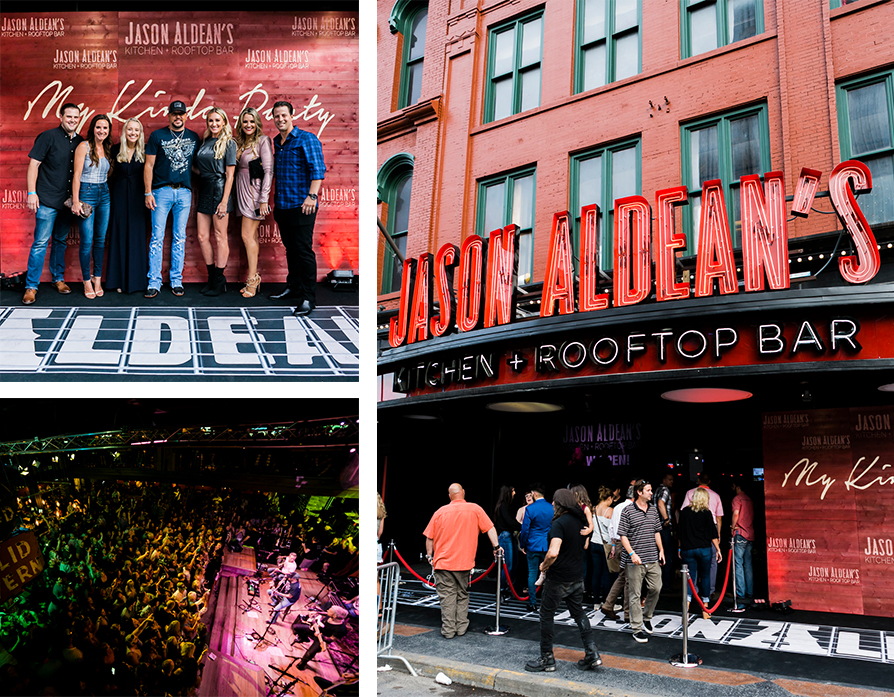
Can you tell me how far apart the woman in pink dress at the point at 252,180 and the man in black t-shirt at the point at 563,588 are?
567cm

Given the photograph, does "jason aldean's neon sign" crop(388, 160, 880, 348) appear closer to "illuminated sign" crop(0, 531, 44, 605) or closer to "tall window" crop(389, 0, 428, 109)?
"tall window" crop(389, 0, 428, 109)

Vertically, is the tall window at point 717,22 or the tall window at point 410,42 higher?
the tall window at point 410,42

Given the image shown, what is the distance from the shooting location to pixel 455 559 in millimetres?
9234

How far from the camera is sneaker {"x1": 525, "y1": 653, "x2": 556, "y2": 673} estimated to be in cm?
758

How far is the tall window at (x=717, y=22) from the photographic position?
41.0 ft

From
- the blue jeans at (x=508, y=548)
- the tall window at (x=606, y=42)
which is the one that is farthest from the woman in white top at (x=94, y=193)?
the tall window at (x=606, y=42)

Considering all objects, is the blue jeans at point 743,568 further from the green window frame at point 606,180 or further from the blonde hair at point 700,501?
the green window frame at point 606,180

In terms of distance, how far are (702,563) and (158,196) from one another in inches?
386

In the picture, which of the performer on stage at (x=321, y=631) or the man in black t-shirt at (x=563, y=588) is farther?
the man in black t-shirt at (x=563, y=588)

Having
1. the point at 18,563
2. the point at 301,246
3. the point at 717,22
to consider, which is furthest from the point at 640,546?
the point at 717,22

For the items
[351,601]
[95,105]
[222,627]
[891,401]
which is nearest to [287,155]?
[95,105]

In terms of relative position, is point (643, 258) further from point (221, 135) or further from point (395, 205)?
point (395, 205)

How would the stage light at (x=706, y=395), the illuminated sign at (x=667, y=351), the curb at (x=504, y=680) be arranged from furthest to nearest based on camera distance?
the stage light at (x=706, y=395) < the illuminated sign at (x=667, y=351) < the curb at (x=504, y=680)

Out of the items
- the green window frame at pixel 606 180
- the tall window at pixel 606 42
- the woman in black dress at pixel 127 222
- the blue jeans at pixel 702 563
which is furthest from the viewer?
the tall window at pixel 606 42
